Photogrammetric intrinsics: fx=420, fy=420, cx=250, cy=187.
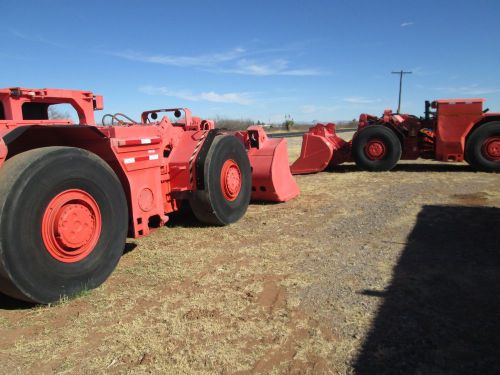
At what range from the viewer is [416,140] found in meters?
10.2

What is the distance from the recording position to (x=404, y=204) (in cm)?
660

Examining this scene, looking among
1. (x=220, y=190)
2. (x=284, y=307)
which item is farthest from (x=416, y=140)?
(x=284, y=307)

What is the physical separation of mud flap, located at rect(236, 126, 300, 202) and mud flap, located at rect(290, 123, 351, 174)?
3.24m

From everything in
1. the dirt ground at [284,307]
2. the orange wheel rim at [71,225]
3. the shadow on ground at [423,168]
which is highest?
the orange wheel rim at [71,225]

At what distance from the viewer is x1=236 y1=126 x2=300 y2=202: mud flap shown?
22.2ft

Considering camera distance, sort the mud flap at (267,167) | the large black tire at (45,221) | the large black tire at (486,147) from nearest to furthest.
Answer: the large black tire at (45,221) → the mud flap at (267,167) → the large black tire at (486,147)

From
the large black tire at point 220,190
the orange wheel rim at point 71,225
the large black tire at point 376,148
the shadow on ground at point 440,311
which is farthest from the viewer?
the large black tire at point 376,148

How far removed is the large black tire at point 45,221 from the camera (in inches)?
109

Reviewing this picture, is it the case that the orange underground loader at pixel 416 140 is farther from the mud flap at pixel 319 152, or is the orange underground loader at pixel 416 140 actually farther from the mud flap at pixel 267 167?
the mud flap at pixel 267 167

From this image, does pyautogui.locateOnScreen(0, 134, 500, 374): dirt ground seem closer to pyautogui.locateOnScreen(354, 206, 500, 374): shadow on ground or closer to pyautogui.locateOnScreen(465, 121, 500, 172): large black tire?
pyautogui.locateOnScreen(354, 206, 500, 374): shadow on ground

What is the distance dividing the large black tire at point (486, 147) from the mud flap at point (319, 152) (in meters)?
2.85

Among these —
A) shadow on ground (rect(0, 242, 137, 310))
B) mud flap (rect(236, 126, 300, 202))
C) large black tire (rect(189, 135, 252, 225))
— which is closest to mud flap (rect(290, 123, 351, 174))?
mud flap (rect(236, 126, 300, 202))

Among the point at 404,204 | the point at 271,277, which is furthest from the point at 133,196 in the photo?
the point at 404,204

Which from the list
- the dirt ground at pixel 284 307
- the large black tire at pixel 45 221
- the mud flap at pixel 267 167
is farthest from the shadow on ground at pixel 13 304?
the mud flap at pixel 267 167
